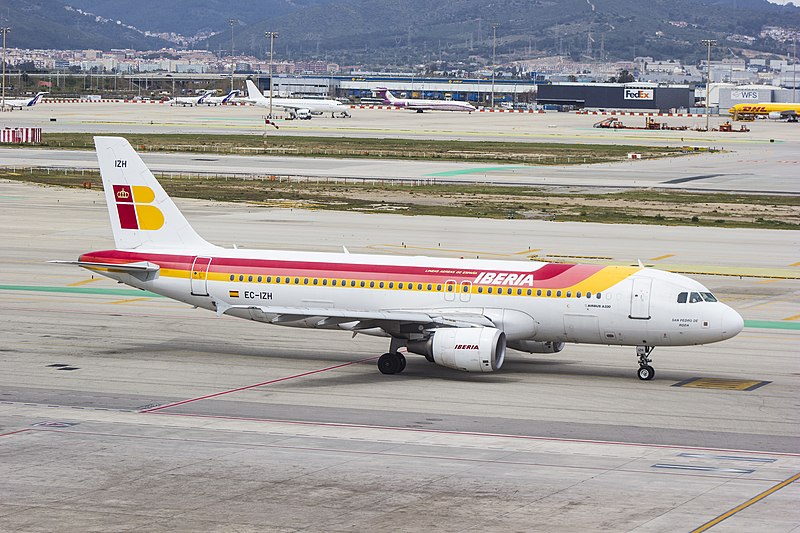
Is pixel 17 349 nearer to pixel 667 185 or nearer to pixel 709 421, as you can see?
pixel 709 421

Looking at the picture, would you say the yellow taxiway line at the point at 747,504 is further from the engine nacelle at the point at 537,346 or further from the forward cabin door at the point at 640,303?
the engine nacelle at the point at 537,346

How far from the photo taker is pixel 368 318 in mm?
40594

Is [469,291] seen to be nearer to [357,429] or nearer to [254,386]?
[254,386]

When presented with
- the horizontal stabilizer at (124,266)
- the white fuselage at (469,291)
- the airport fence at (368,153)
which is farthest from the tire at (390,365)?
the airport fence at (368,153)

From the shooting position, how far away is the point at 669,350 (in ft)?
152

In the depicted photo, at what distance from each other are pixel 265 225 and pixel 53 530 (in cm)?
5391

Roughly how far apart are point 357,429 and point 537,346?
1028cm

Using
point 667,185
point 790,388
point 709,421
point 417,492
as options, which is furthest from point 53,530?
point 667,185

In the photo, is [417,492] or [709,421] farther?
[709,421]

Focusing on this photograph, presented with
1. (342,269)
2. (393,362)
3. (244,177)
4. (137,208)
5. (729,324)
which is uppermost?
(137,208)

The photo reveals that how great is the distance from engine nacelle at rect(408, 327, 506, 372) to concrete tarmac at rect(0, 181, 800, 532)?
0.85 metres

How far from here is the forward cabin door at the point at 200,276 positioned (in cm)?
4397

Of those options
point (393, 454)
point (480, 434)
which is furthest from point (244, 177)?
point (393, 454)

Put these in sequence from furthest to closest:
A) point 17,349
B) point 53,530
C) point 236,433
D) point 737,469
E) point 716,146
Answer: point 716,146 < point 17,349 < point 236,433 < point 737,469 < point 53,530
